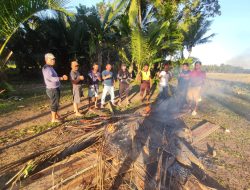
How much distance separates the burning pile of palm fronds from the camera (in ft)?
12.6

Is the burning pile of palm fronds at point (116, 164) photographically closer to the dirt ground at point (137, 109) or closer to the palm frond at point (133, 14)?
the dirt ground at point (137, 109)

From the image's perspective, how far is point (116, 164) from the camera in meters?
4.09

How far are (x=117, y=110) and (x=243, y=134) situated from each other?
13.6ft

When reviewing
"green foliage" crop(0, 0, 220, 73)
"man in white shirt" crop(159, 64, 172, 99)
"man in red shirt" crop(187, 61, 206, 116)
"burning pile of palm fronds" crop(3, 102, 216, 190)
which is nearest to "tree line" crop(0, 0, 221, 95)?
"green foliage" crop(0, 0, 220, 73)

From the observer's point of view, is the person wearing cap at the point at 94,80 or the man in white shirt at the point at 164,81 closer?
the person wearing cap at the point at 94,80

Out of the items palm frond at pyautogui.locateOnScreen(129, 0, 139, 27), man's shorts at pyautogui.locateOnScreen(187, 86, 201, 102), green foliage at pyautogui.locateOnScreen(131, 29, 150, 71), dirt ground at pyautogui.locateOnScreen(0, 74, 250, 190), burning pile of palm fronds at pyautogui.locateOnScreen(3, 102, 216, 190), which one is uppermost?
palm frond at pyautogui.locateOnScreen(129, 0, 139, 27)

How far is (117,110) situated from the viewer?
916 cm

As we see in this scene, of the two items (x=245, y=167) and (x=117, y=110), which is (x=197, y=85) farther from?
(x=245, y=167)

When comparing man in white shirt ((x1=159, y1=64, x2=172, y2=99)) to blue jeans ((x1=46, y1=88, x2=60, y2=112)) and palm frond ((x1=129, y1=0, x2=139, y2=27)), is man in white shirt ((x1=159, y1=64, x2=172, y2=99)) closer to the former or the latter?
blue jeans ((x1=46, y1=88, x2=60, y2=112))

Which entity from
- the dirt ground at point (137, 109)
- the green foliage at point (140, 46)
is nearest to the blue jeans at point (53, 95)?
the dirt ground at point (137, 109)

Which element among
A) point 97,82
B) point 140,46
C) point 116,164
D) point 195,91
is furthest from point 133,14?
point 116,164

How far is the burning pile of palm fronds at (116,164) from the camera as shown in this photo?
3.84 m

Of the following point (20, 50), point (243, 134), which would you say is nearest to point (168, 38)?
point (243, 134)

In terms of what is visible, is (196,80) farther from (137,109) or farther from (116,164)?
(116,164)
